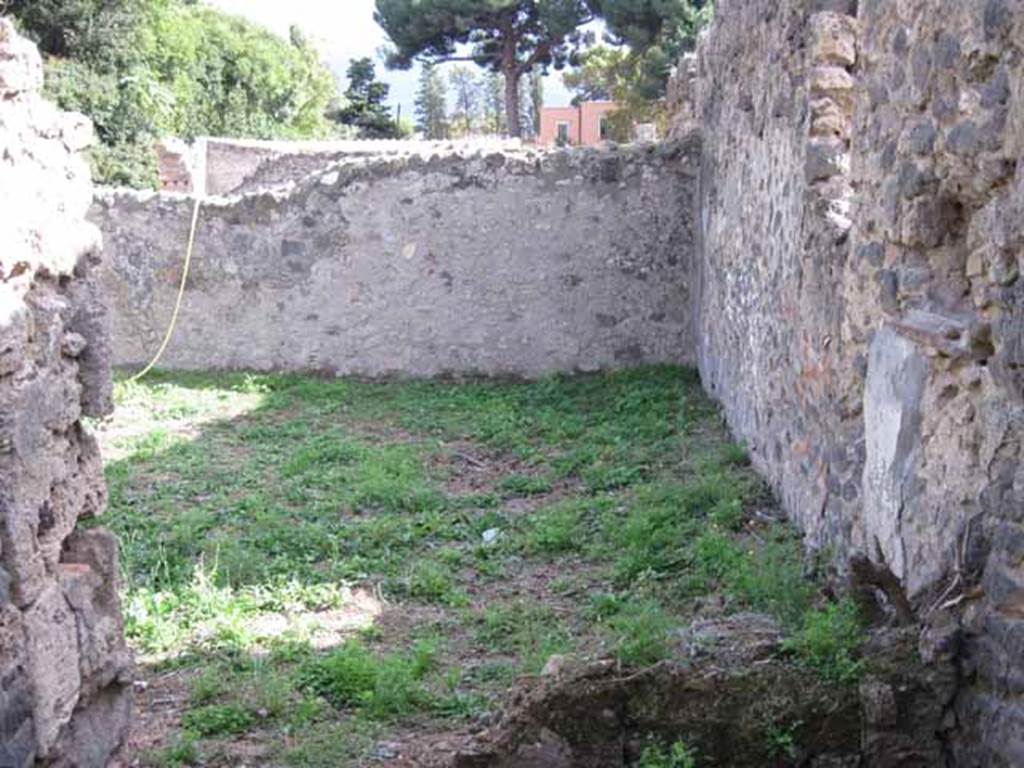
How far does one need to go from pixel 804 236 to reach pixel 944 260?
6.60ft

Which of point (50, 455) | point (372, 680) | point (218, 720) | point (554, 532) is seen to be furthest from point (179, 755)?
point (554, 532)

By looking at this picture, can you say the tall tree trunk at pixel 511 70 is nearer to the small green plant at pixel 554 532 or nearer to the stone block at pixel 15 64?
the small green plant at pixel 554 532

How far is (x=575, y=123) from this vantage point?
38.1 metres

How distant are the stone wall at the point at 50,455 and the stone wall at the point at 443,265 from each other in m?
6.73

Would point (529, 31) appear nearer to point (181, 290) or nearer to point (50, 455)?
point (181, 290)

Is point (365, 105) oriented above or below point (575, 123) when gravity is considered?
above

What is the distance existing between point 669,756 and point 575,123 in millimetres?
36103

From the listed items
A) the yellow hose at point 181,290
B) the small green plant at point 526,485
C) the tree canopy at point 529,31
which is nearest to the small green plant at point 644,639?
the small green plant at point 526,485

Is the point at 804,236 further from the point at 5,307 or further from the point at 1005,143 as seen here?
the point at 5,307

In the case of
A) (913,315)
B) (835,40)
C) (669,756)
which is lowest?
(669,756)

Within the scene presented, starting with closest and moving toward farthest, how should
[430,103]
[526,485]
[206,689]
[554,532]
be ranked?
[206,689] < [554,532] < [526,485] < [430,103]

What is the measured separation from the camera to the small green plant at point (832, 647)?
10.8 feet

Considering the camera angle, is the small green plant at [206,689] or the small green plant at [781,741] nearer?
the small green plant at [781,741]

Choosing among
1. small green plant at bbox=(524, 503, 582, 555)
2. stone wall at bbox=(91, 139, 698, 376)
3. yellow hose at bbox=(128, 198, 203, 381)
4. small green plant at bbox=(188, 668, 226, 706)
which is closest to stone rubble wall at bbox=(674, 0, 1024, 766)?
small green plant at bbox=(524, 503, 582, 555)
